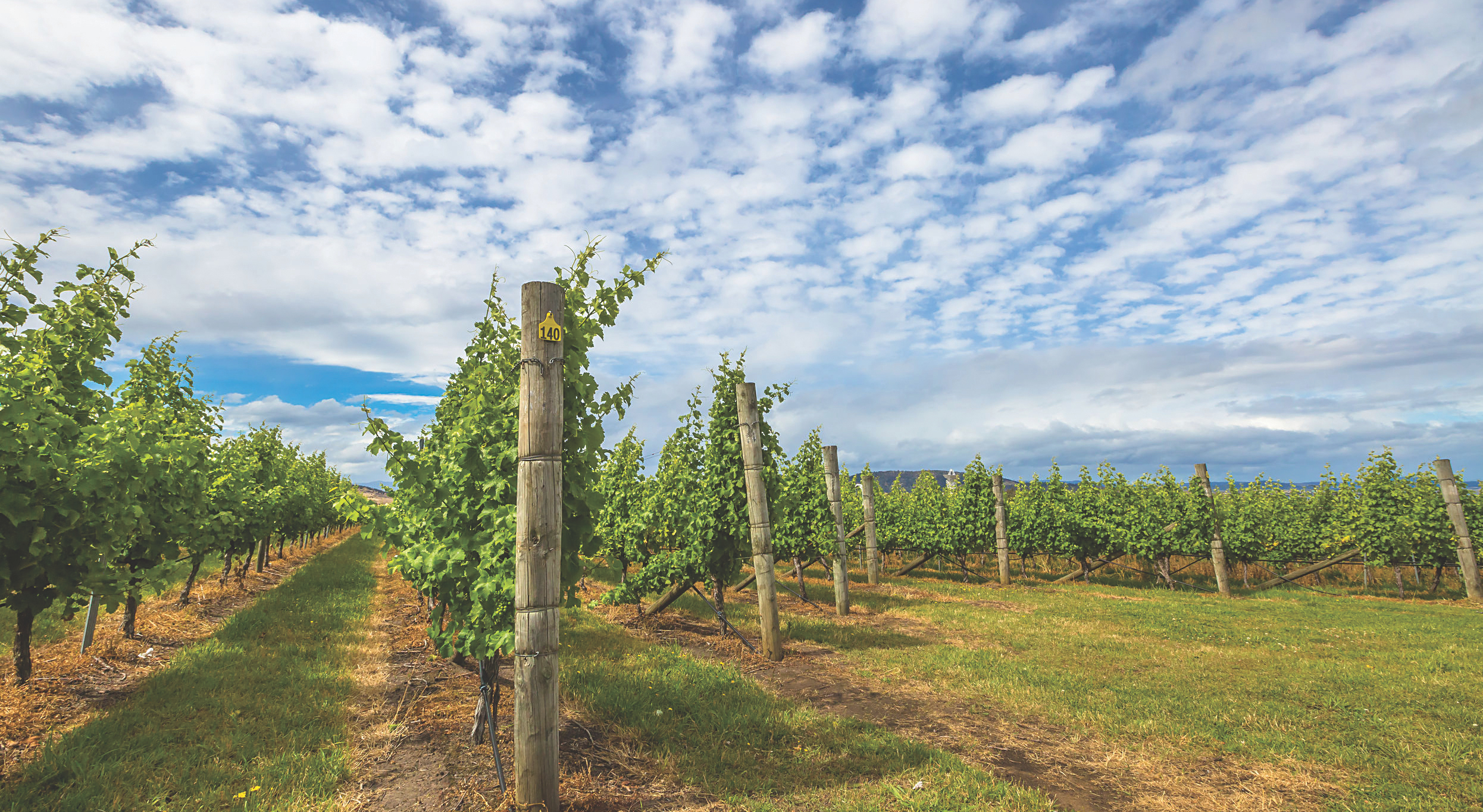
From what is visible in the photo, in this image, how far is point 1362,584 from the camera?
2000cm

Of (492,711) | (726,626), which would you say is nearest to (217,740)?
(492,711)

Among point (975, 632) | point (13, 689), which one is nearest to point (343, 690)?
point (13, 689)

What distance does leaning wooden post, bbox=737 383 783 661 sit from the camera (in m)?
8.19

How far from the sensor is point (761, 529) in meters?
8.19

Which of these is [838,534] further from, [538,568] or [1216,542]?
[1216,542]

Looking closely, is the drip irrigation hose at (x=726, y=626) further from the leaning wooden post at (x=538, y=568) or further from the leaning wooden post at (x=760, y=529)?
the leaning wooden post at (x=538, y=568)

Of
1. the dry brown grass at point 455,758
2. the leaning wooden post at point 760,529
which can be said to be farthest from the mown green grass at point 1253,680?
the dry brown grass at point 455,758

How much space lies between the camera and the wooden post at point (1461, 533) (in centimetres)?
1507

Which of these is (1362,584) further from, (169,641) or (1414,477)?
(169,641)

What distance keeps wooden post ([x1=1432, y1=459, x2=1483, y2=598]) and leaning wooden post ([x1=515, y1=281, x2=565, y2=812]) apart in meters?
21.5

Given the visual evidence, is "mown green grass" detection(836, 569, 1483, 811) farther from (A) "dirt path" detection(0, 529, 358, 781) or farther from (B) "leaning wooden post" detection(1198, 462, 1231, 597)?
(A) "dirt path" detection(0, 529, 358, 781)

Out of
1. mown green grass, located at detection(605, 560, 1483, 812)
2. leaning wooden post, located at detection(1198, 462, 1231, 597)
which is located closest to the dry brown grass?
mown green grass, located at detection(605, 560, 1483, 812)

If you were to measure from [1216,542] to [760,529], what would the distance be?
53.2 ft

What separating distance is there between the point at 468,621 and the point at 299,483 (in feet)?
63.0
